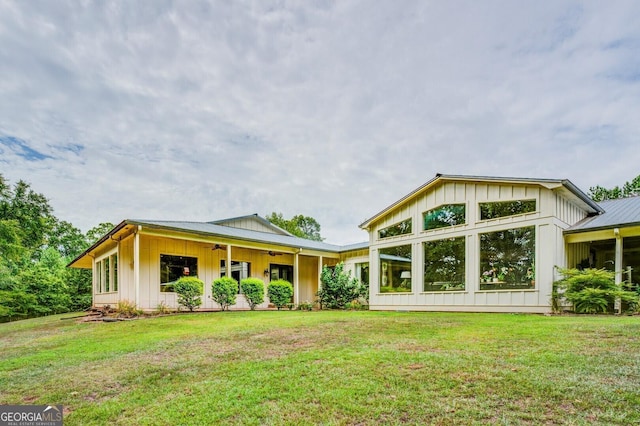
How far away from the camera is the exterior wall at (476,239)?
995 cm

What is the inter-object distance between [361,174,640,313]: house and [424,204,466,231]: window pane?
0.03m

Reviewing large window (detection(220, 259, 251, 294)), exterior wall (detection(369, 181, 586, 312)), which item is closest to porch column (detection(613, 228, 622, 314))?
exterior wall (detection(369, 181, 586, 312))

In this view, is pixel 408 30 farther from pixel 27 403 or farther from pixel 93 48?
pixel 27 403

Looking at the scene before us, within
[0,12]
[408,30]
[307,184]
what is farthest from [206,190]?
[408,30]

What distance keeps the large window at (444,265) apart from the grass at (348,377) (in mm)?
4944

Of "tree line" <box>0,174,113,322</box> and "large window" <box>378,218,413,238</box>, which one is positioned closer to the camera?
"large window" <box>378,218,413,238</box>

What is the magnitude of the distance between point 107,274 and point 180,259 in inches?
220

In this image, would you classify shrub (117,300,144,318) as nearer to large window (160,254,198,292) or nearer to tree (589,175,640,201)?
large window (160,254,198,292)

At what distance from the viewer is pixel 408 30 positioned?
37.2ft

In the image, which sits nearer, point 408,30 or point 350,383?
point 350,383

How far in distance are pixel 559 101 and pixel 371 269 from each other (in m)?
8.90

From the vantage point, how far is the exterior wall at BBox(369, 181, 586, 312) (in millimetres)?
9945

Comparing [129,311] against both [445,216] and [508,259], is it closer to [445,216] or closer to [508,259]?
[445,216]

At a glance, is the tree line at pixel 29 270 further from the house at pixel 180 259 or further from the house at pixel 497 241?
the house at pixel 497 241
